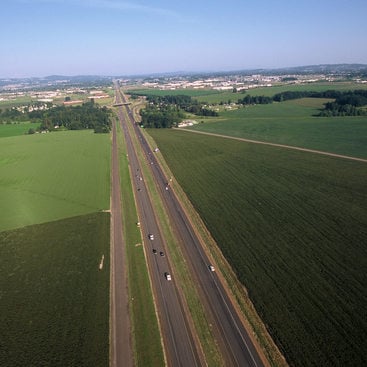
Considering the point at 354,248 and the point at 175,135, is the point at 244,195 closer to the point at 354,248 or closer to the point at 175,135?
the point at 354,248

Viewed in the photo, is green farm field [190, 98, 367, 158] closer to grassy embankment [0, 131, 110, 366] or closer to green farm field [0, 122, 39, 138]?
grassy embankment [0, 131, 110, 366]

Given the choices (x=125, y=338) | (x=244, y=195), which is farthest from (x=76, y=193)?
(x=125, y=338)

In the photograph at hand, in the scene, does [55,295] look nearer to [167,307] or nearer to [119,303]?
[119,303]

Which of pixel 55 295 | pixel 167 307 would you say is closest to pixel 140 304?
Result: pixel 167 307

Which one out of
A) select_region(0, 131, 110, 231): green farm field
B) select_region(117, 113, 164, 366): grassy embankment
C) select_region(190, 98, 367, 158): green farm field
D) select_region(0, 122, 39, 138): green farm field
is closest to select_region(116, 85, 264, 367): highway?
select_region(117, 113, 164, 366): grassy embankment

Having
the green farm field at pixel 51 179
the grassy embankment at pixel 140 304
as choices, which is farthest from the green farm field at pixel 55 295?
the green farm field at pixel 51 179
